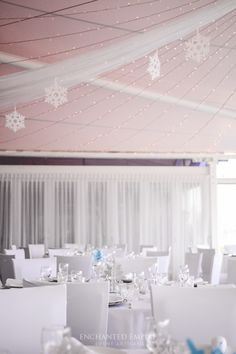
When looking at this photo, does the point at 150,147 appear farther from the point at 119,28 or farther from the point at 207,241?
the point at 119,28

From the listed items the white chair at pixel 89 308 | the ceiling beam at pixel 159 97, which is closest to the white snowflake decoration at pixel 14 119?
the ceiling beam at pixel 159 97

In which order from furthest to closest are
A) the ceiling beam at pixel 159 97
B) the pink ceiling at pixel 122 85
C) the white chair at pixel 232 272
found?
the ceiling beam at pixel 159 97 < the white chair at pixel 232 272 < the pink ceiling at pixel 122 85

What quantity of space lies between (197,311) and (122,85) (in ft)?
15.1

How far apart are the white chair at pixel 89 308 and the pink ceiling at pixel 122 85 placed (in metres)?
2.61

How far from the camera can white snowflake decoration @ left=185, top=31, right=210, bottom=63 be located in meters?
5.07

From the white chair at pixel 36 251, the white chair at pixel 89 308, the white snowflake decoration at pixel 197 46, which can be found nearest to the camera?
the white chair at pixel 89 308

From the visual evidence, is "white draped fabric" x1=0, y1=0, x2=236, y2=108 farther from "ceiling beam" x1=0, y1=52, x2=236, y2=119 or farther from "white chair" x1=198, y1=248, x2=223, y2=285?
"white chair" x1=198, y1=248, x2=223, y2=285

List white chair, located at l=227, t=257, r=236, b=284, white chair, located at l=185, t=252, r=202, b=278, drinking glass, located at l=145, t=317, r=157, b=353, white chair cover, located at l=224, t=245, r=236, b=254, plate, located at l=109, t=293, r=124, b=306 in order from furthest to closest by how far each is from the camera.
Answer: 1. white chair cover, located at l=224, t=245, r=236, b=254
2. white chair, located at l=185, t=252, r=202, b=278
3. white chair, located at l=227, t=257, r=236, b=284
4. plate, located at l=109, t=293, r=124, b=306
5. drinking glass, located at l=145, t=317, r=157, b=353

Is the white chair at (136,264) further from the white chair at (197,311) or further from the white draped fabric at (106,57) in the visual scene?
the white chair at (197,311)

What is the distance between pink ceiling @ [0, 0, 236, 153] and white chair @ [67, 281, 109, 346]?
8.57 ft

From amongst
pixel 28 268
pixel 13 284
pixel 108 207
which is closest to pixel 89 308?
pixel 13 284

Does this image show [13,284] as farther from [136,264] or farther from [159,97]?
[159,97]

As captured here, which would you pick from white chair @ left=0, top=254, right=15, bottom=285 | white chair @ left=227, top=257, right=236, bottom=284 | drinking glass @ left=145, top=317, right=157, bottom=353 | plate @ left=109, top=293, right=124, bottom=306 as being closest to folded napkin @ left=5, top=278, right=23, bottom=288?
plate @ left=109, top=293, right=124, bottom=306

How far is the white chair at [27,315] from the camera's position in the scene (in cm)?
261
